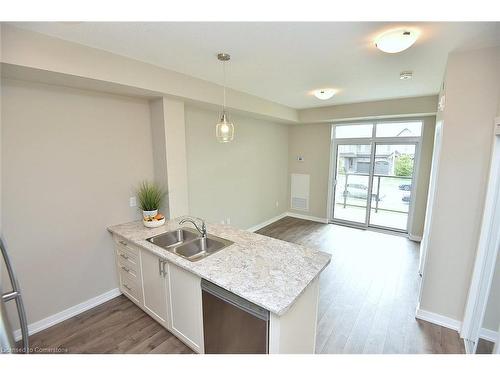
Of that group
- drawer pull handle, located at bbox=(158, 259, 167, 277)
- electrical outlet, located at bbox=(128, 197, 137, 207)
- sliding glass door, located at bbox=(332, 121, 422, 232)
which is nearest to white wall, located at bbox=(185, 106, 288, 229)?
electrical outlet, located at bbox=(128, 197, 137, 207)

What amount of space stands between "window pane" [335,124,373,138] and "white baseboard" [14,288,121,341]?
5.09 metres

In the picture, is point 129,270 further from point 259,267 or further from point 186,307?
point 259,267

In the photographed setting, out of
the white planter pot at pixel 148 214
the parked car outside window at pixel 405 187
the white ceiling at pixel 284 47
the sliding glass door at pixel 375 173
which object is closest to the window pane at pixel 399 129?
the sliding glass door at pixel 375 173

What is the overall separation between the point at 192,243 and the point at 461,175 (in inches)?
101

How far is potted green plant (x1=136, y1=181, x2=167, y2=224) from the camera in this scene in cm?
261

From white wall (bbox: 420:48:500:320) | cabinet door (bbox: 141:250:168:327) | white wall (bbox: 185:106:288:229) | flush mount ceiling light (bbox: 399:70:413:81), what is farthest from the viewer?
white wall (bbox: 185:106:288:229)

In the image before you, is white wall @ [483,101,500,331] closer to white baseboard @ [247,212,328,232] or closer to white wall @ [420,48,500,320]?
white wall @ [420,48,500,320]

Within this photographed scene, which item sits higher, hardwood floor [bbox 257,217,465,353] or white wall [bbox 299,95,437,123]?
white wall [bbox 299,95,437,123]

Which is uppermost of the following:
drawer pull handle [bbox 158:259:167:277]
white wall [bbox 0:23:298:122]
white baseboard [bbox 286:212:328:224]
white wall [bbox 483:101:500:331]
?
white wall [bbox 0:23:298:122]

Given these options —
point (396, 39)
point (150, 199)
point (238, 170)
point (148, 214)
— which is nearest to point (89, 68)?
point (150, 199)

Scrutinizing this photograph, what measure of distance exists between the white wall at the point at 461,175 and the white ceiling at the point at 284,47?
0.21m

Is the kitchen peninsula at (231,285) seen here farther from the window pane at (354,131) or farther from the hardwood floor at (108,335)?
the window pane at (354,131)
